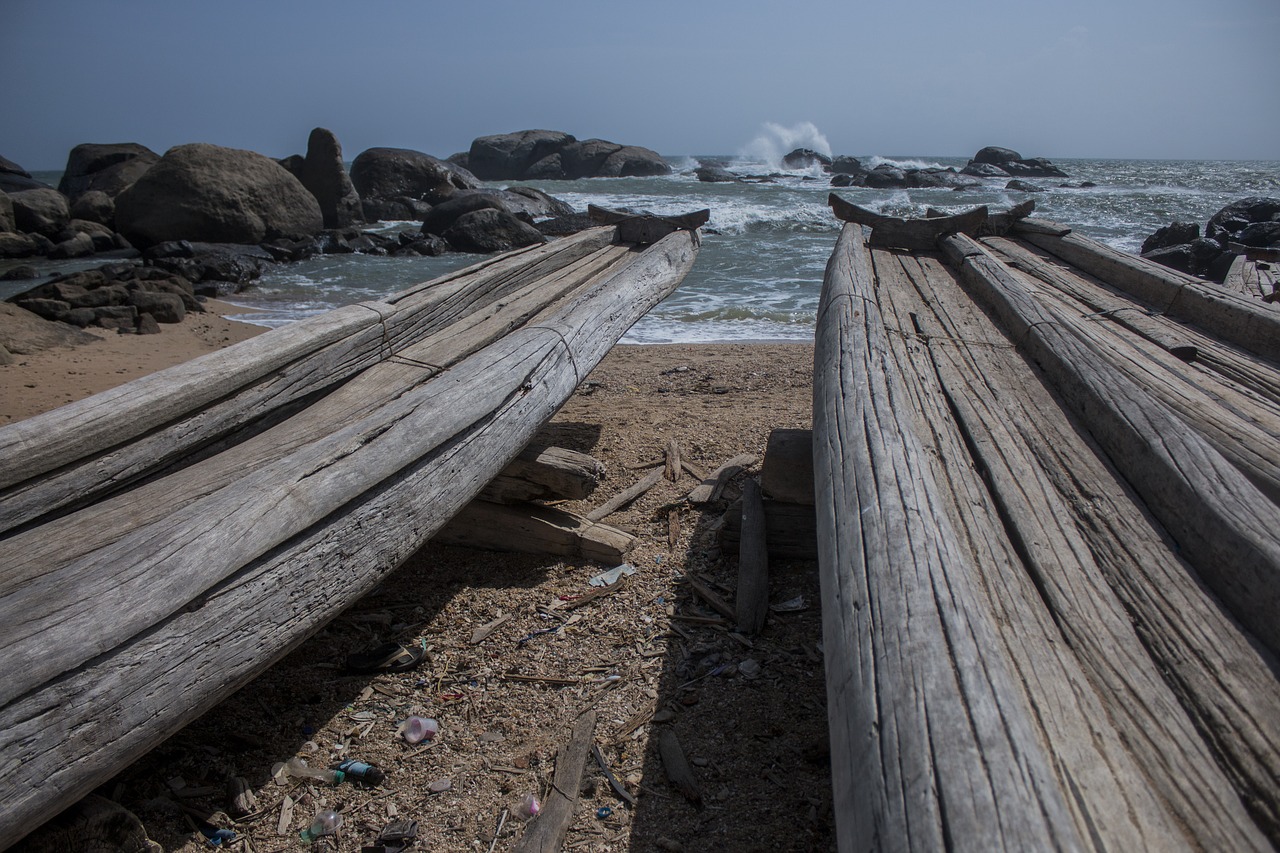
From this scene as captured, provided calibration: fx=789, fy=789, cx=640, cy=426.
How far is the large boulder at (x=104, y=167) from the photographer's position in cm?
2050

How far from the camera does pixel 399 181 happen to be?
80.0 feet

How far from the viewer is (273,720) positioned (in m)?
2.43

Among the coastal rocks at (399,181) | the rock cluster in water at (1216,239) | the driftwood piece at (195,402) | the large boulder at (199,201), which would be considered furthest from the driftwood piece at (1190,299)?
the coastal rocks at (399,181)

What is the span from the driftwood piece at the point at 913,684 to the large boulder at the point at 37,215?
20015 mm

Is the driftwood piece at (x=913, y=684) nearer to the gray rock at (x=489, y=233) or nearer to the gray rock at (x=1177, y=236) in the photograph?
the gray rock at (x=1177, y=236)

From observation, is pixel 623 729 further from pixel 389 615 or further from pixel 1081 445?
pixel 1081 445

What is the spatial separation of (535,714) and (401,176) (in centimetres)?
2466

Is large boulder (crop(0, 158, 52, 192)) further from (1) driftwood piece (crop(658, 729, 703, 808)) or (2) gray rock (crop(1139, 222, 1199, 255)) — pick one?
(2) gray rock (crop(1139, 222, 1199, 255))

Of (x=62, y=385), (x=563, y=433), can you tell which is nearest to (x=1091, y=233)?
(x=563, y=433)

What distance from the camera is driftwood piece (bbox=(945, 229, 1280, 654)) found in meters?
1.40

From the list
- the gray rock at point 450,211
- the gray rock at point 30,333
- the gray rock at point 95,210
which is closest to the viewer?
the gray rock at point 30,333

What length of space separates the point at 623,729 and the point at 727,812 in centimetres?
45

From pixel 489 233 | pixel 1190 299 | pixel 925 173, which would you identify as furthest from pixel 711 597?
pixel 925 173

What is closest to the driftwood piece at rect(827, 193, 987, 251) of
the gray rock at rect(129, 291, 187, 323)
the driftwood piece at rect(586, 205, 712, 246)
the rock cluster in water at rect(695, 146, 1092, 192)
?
the driftwood piece at rect(586, 205, 712, 246)
